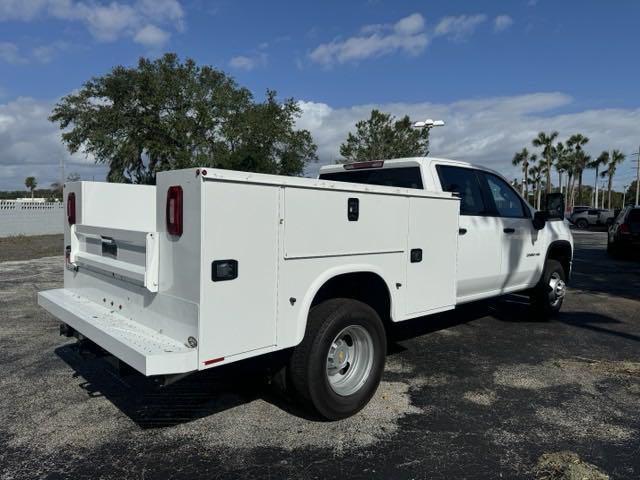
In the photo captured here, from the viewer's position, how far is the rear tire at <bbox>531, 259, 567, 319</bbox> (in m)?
7.14

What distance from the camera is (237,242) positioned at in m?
3.08

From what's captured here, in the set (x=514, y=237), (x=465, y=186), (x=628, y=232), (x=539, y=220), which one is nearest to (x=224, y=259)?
(x=465, y=186)

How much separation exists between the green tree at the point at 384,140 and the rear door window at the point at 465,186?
59.0 feet

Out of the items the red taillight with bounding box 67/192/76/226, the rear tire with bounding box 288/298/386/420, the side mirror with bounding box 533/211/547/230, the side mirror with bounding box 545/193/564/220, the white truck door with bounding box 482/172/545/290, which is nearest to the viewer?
the rear tire with bounding box 288/298/386/420

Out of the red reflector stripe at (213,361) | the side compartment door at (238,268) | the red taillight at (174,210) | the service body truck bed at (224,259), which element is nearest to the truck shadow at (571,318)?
the service body truck bed at (224,259)

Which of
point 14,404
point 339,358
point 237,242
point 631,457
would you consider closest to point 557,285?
point 631,457

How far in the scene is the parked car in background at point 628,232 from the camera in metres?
16.0

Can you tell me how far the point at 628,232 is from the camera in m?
16.2

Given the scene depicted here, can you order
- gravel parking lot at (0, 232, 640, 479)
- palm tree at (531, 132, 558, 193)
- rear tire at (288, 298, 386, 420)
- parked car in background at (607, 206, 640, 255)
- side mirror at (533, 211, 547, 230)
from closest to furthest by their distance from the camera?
gravel parking lot at (0, 232, 640, 479), rear tire at (288, 298, 386, 420), side mirror at (533, 211, 547, 230), parked car in background at (607, 206, 640, 255), palm tree at (531, 132, 558, 193)

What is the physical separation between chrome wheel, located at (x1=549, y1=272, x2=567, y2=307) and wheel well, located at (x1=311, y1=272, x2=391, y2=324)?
391cm

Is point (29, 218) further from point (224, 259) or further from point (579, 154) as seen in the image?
point (579, 154)

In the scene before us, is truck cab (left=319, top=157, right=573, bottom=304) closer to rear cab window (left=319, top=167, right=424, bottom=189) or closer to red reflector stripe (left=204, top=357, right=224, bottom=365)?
rear cab window (left=319, top=167, right=424, bottom=189)

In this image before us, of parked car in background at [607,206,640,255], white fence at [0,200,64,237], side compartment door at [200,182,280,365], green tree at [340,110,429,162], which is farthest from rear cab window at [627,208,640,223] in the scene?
white fence at [0,200,64,237]

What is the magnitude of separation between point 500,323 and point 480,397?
3.05m
